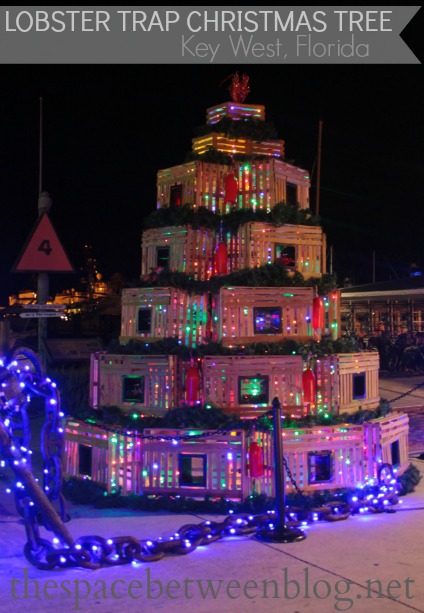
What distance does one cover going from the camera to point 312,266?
867cm

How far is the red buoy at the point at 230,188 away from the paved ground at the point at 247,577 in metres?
Result: 4.22

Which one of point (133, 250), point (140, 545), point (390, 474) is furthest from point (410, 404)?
point (133, 250)

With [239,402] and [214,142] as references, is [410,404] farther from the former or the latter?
[214,142]

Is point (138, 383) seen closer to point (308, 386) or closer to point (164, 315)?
point (164, 315)

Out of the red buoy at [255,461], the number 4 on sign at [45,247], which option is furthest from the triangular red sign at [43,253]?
the red buoy at [255,461]

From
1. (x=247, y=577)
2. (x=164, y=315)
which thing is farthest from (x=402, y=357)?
(x=247, y=577)

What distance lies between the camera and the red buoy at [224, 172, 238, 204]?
8.41m

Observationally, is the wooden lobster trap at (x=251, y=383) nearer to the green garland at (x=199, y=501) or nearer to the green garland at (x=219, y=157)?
the green garland at (x=199, y=501)

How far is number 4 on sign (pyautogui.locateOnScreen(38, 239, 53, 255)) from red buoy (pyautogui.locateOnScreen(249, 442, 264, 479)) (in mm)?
3544

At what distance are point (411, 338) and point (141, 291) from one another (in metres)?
13.7

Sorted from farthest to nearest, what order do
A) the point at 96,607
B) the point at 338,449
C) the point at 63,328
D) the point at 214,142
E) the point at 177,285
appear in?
the point at 63,328
the point at 214,142
the point at 177,285
the point at 338,449
the point at 96,607

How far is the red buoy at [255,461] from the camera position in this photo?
7086 millimetres

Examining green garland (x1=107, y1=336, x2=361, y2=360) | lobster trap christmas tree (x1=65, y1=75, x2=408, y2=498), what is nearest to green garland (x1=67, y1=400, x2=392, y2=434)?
lobster trap christmas tree (x1=65, y1=75, x2=408, y2=498)

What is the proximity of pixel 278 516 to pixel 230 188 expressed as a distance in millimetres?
4292
